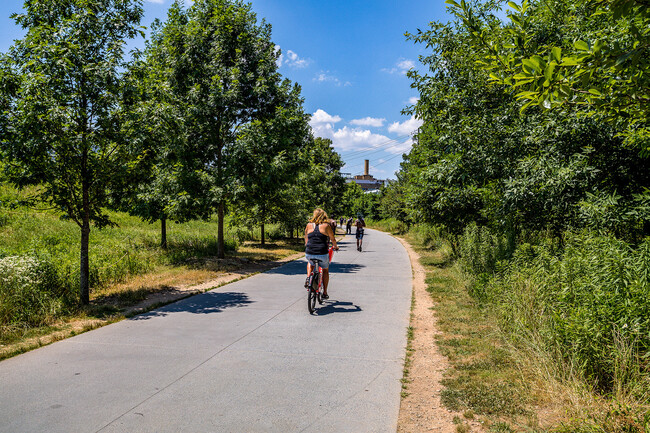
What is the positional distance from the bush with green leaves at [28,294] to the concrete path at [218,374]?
1.15 meters

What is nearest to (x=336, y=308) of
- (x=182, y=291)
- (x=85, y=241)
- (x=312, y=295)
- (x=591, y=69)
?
(x=312, y=295)

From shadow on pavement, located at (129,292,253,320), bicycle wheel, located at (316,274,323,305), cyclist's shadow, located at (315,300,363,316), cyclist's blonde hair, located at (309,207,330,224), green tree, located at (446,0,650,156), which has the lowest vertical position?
cyclist's shadow, located at (315,300,363,316)

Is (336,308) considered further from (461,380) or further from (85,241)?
(85,241)

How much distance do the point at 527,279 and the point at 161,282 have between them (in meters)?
9.01

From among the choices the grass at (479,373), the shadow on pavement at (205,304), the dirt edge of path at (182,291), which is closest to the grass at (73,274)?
the dirt edge of path at (182,291)

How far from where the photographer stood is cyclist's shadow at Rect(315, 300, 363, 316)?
317 inches

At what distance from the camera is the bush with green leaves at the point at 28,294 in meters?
6.41

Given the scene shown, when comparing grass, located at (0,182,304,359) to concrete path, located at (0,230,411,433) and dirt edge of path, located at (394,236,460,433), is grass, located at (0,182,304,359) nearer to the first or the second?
concrete path, located at (0,230,411,433)

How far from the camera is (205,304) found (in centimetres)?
856

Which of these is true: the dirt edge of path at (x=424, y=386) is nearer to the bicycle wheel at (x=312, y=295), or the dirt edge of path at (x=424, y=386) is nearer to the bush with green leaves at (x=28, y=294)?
the bicycle wheel at (x=312, y=295)

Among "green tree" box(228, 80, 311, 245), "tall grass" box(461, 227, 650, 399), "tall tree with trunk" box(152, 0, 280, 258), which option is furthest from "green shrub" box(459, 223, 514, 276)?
"tall tree with trunk" box(152, 0, 280, 258)

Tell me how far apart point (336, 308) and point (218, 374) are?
12.9ft

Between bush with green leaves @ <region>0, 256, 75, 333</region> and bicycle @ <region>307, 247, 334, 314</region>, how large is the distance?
14.6 ft

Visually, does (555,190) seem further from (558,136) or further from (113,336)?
(113,336)
